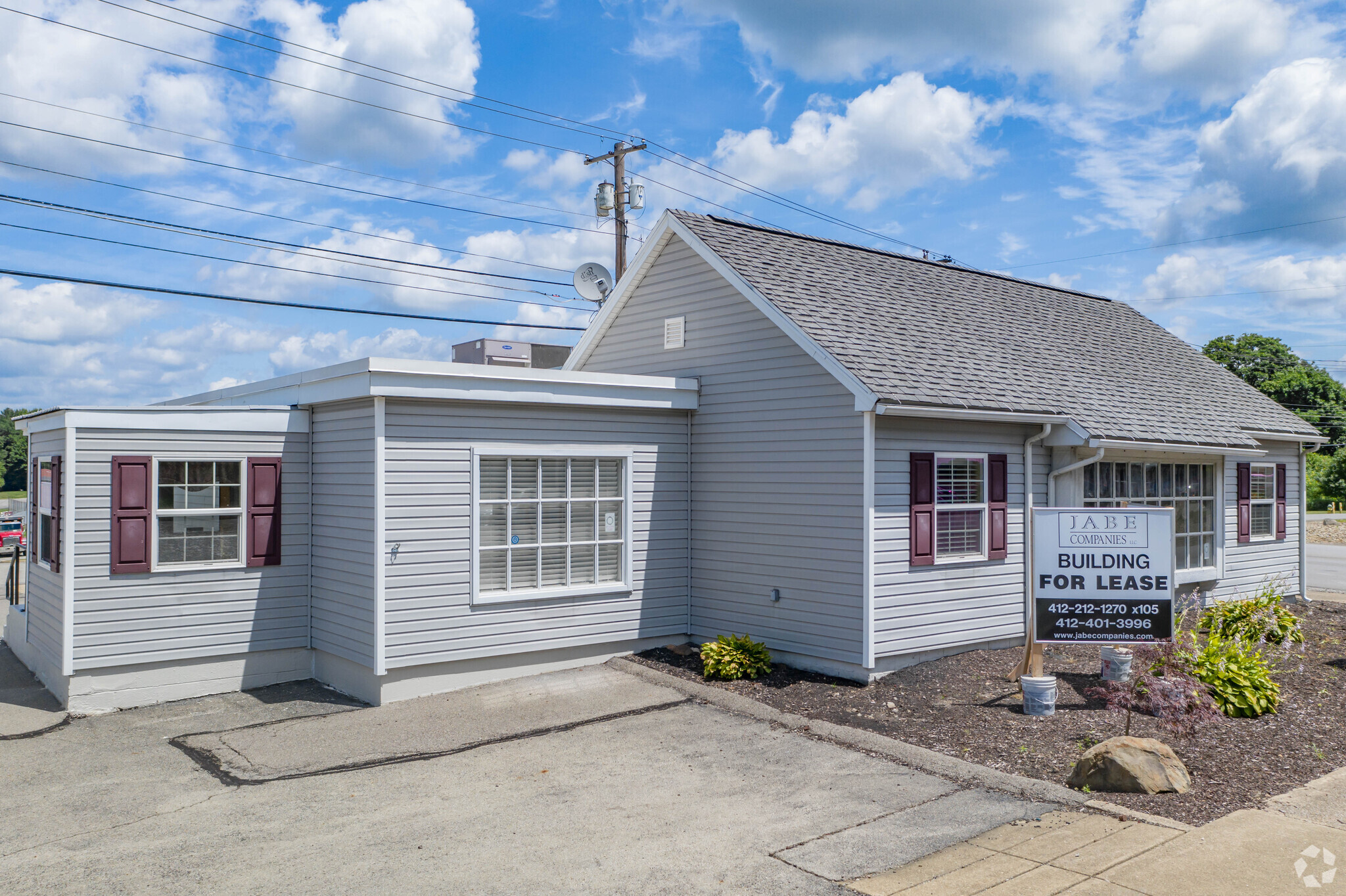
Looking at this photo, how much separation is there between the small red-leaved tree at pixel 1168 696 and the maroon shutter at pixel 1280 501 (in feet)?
28.5

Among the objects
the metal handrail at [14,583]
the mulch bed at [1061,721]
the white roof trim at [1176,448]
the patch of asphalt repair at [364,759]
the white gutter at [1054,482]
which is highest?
the white roof trim at [1176,448]

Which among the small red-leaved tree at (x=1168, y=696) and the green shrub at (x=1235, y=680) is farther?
the green shrub at (x=1235, y=680)

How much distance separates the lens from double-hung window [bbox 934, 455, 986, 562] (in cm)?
1092

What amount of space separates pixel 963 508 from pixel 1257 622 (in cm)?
438

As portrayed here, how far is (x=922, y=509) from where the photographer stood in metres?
10.6

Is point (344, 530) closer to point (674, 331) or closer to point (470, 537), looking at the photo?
point (470, 537)

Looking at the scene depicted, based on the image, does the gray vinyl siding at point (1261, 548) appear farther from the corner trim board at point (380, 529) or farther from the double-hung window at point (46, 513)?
the double-hung window at point (46, 513)

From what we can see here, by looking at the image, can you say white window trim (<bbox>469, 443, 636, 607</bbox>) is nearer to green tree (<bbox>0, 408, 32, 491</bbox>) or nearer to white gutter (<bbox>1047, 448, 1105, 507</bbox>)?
white gutter (<bbox>1047, 448, 1105, 507</bbox>)

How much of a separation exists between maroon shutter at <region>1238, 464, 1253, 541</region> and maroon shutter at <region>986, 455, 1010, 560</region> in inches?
252

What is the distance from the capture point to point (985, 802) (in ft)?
22.6

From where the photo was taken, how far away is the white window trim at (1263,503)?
15.5 m

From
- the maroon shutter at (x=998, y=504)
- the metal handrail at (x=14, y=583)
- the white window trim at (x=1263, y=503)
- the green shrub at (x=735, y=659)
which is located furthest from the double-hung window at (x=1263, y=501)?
the metal handrail at (x=14, y=583)

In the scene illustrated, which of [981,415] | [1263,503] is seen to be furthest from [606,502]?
[1263,503]

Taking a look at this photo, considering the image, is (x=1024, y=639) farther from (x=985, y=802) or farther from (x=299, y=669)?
(x=299, y=669)
